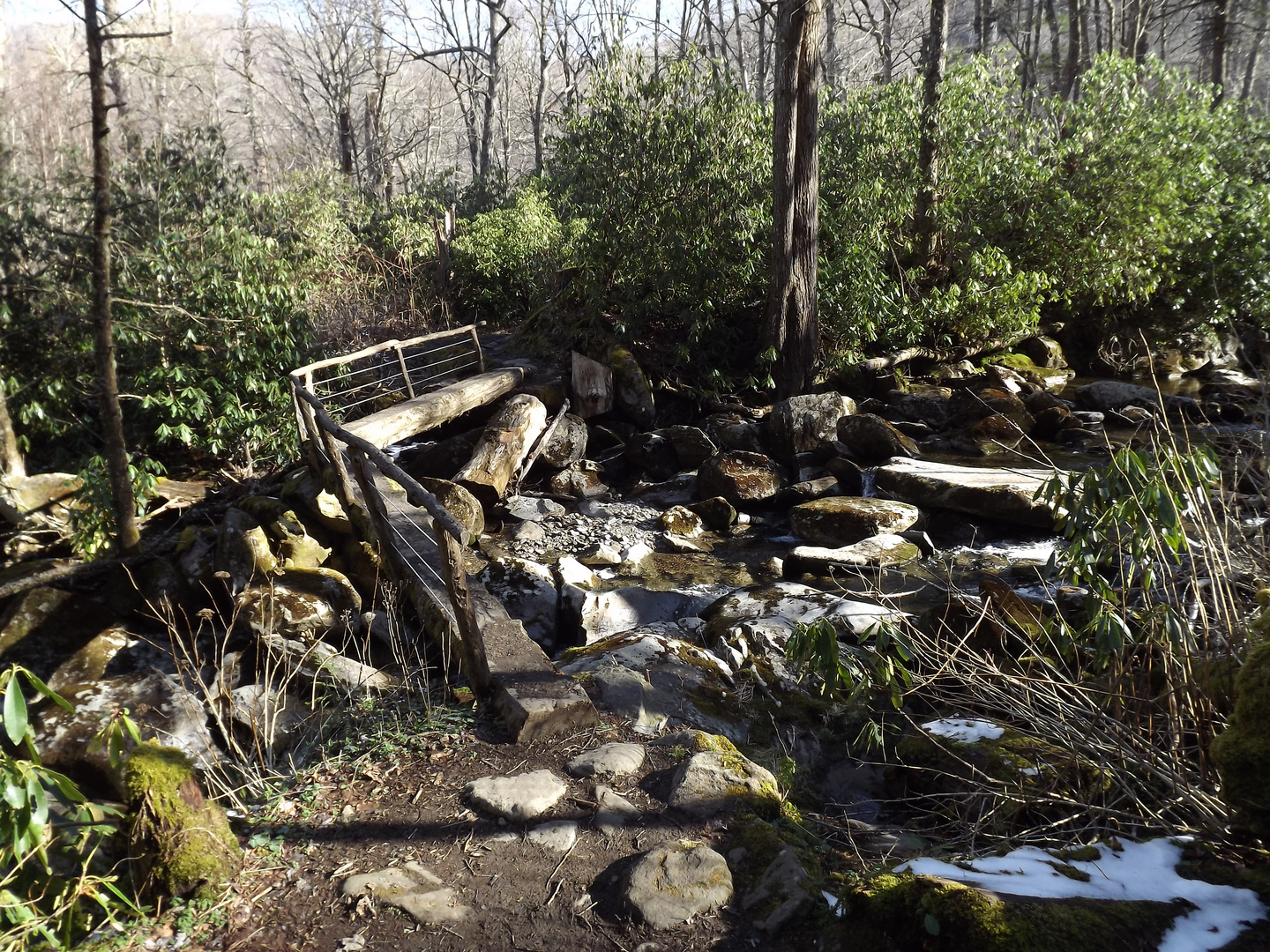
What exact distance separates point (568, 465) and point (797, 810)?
7.85 m

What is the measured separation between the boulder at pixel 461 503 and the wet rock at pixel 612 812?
547 cm

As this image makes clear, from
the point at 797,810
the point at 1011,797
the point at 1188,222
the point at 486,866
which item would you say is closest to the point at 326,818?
the point at 486,866

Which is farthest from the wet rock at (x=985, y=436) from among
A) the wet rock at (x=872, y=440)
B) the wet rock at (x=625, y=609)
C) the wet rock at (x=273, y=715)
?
the wet rock at (x=273, y=715)

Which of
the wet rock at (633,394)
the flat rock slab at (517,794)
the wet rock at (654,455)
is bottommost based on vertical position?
the flat rock slab at (517,794)

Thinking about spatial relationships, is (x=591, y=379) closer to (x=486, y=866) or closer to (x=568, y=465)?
(x=568, y=465)

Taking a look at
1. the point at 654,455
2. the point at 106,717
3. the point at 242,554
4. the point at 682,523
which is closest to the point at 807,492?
the point at 682,523

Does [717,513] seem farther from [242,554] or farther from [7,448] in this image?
[7,448]

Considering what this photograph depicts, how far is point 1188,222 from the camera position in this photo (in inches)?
547

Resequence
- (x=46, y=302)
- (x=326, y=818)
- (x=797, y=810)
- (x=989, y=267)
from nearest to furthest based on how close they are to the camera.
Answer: (x=326, y=818)
(x=797, y=810)
(x=46, y=302)
(x=989, y=267)

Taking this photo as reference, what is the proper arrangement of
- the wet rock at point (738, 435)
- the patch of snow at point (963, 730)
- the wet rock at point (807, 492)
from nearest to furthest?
the patch of snow at point (963, 730)
the wet rock at point (807, 492)
the wet rock at point (738, 435)

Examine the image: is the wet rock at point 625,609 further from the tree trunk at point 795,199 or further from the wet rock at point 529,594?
the tree trunk at point 795,199

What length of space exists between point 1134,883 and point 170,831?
129 inches

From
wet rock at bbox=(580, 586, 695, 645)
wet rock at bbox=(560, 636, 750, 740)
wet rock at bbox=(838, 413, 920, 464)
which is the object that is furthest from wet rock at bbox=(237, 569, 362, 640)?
wet rock at bbox=(838, 413, 920, 464)

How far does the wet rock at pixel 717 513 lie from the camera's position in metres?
9.95
